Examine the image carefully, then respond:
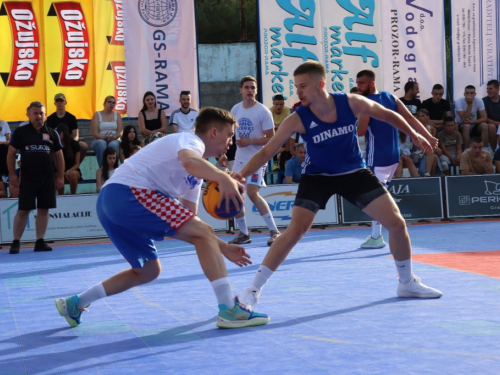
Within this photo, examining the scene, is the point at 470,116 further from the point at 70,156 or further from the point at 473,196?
the point at 70,156

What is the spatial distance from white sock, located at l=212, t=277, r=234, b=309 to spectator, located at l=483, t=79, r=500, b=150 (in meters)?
12.9

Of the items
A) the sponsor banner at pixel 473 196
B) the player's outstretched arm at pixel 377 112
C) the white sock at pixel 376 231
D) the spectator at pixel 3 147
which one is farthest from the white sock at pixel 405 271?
the spectator at pixel 3 147

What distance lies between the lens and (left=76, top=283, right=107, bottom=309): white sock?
541cm

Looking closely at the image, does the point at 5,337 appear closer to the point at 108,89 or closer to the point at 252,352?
the point at 252,352

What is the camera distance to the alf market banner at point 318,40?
53.7 feet

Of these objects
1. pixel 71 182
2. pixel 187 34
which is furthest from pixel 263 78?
pixel 71 182

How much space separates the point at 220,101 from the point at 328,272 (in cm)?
1730

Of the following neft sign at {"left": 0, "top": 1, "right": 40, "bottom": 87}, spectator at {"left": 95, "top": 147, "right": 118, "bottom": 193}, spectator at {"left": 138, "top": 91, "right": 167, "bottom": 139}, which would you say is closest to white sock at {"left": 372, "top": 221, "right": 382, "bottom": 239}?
spectator at {"left": 95, "top": 147, "right": 118, "bottom": 193}

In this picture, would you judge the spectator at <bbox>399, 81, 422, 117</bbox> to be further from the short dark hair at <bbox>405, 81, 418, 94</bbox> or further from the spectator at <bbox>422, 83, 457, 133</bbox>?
the spectator at <bbox>422, 83, 457, 133</bbox>

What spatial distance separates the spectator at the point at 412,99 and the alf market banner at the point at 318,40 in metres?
1.21

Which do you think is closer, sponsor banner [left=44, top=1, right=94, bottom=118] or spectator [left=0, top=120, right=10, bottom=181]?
spectator [left=0, top=120, right=10, bottom=181]

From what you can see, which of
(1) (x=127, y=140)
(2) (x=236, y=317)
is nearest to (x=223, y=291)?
(2) (x=236, y=317)

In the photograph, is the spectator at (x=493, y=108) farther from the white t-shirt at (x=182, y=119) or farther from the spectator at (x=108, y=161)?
the spectator at (x=108, y=161)

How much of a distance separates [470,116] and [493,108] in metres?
0.55
